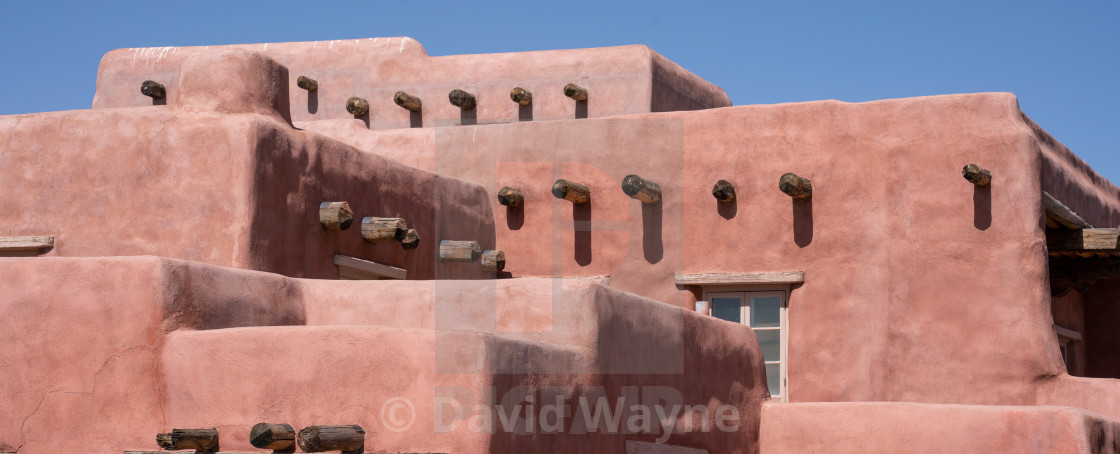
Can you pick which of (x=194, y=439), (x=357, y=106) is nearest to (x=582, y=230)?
(x=357, y=106)

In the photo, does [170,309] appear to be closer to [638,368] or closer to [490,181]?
[638,368]

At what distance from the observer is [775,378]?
11.9m

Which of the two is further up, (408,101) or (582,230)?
(408,101)

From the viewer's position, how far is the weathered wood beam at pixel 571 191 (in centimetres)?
1207

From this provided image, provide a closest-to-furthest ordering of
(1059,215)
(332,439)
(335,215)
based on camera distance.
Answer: (332,439)
(335,215)
(1059,215)

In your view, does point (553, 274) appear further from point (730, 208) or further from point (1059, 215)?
point (1059, 215)

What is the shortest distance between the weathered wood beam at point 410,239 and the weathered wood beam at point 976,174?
4.87 m

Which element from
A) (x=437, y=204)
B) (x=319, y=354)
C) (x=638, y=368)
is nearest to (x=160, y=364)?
(x=319, y=354)

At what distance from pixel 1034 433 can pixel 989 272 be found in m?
2.63

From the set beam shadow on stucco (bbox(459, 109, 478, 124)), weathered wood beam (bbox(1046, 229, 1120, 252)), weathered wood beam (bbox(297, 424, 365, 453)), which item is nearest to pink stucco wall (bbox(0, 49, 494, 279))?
weathered wood beam (bbox(297, 424, 365, 453))

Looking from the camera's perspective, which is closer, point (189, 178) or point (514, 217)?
point (189, 178)

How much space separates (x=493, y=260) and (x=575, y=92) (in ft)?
Result: 11.9

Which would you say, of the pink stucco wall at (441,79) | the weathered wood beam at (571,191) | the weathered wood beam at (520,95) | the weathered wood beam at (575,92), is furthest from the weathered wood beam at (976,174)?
the weathered wood beam at (520,95)

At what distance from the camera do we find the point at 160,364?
7.04 metres
